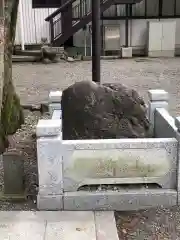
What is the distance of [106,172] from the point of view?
5.09 m

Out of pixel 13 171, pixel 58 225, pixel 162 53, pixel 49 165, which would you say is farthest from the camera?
pixel 162 53

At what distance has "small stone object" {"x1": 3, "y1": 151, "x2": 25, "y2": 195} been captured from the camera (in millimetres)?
5246

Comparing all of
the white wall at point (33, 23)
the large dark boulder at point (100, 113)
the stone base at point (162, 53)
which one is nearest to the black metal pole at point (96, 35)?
the large dark boulder at point (100, 113)

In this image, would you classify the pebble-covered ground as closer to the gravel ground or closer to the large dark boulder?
the gravel ground

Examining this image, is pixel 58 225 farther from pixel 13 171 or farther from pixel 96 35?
pixel 96 35

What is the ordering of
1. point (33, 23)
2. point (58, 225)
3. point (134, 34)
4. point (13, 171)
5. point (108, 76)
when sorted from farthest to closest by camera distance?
point (134, 34)
point (33, 23)
point (108, 76)
point (13, 171)
point (58, 225)

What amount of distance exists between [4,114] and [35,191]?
275 centimetres

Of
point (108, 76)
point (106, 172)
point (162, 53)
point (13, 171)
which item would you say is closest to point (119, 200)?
point (106, 172)

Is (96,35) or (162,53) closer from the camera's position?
(96,35)

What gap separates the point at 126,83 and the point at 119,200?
9.09 metres

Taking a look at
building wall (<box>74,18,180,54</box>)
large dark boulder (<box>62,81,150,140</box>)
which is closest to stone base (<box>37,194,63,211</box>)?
large dark boulder (<box>62,81,150,140</box>)

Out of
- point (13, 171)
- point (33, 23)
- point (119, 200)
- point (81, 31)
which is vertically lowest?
point (119, 200)

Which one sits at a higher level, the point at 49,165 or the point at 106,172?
the point at 49,165

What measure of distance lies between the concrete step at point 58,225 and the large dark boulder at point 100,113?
4.03 ft
